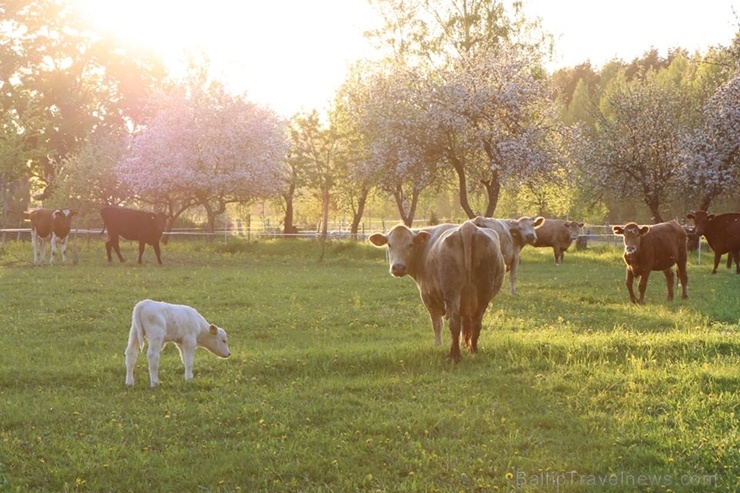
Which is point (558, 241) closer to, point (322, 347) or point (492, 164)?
point (492, 164)

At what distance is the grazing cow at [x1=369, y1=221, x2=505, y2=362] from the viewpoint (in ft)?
33.9

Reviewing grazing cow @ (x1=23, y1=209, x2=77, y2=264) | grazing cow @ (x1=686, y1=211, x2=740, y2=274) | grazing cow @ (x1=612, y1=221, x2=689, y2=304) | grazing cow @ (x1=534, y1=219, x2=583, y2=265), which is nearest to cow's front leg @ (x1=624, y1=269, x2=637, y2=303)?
grazing cow @ (x1=612, y1=221, x2=689, y2=304)

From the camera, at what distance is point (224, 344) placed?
34.5 ft

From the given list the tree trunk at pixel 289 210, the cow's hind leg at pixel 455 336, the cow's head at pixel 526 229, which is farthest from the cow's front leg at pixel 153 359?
the tree trunk at pixel 289 210

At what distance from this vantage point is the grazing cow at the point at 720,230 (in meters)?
26.3

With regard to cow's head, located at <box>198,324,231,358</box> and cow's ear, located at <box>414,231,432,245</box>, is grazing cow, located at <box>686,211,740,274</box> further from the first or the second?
cow's head, located at <box>198,324,231,358</box>

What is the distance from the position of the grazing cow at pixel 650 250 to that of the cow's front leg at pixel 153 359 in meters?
11.9

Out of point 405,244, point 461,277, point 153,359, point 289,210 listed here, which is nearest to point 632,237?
point 405,244

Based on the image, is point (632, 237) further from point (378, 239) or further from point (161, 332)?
point (161, 332)

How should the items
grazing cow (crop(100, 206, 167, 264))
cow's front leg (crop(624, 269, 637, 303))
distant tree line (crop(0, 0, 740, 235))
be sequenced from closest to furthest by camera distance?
cow's front leg (crop(624, 269, 637, 303))
grazing cow (crop(100, 206, 167, 264))
distant tree line (crop(0, 0, 740, 235))

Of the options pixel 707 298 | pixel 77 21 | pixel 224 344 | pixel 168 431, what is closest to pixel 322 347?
pixel 224 344

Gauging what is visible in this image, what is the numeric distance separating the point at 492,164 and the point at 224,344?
27316 mm

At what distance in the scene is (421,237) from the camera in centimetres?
1165

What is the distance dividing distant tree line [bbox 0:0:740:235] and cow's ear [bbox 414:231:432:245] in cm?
2478
